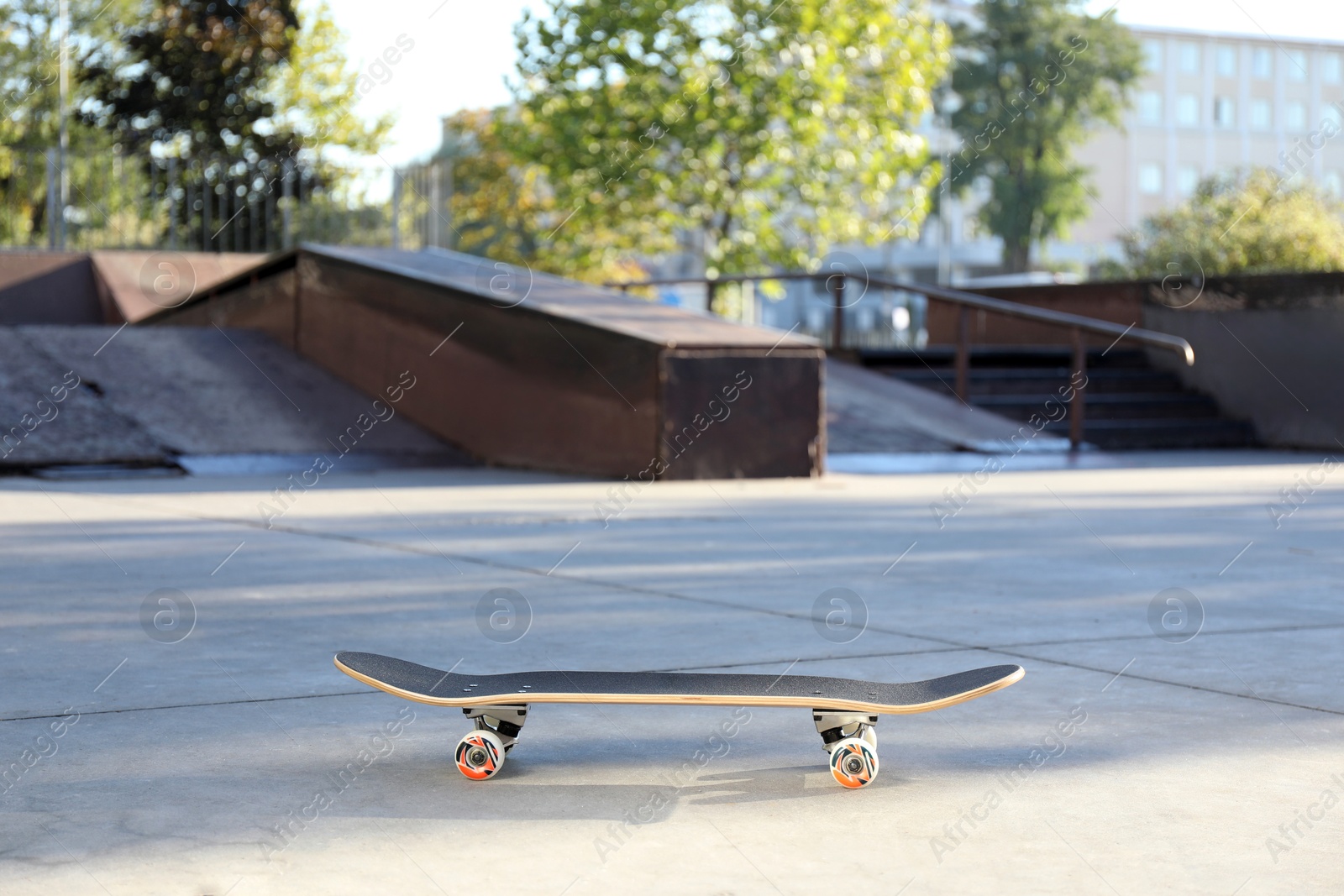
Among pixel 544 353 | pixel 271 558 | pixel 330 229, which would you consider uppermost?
pixel 330 229

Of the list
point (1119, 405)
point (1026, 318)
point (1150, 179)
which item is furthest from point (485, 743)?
point (1150, 179)

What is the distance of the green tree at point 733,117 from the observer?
68.9ft

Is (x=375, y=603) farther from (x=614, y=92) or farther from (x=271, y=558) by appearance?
(x=614, y=92)

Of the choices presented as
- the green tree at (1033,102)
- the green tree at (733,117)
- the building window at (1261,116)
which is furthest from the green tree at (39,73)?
the building window at (1261,116)

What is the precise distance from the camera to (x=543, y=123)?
22.0 meters

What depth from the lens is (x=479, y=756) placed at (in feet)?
9.28

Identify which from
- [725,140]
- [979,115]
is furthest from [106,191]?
[979,115]

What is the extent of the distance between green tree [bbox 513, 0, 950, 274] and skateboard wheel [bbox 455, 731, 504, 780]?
1806 cm

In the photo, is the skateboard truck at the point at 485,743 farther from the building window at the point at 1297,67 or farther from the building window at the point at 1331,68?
the building window at the point at 1331,68

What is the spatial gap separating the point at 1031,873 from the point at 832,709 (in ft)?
2.00

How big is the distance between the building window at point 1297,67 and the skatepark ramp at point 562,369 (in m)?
78.4

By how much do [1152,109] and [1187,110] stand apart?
91.8 inches

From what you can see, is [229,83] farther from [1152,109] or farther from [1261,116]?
[1261,116]

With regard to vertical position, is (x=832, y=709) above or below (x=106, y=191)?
below
